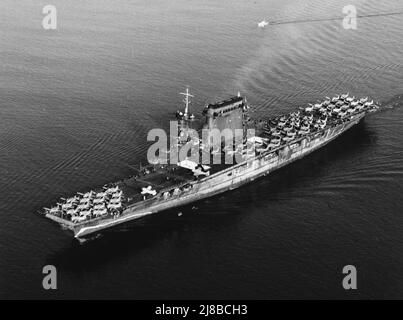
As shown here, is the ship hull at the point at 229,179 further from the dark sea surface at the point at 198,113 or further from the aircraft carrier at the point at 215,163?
the dark sea surface at the point at 198,113

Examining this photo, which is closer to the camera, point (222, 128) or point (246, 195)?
point (246, 195)

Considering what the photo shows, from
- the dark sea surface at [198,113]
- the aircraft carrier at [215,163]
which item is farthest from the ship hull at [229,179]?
the dark sea surface at [198,113]

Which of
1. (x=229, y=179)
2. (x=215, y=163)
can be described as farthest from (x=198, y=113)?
(x=229, y=179)

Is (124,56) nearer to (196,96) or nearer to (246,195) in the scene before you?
(196,96)

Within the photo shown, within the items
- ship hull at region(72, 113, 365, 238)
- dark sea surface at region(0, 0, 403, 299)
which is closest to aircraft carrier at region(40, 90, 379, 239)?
ship hull at region(72, 113, 365, 238)

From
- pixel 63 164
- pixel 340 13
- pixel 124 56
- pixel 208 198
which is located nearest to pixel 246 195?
pixel 208 198

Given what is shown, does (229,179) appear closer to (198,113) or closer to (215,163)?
(215,163)
